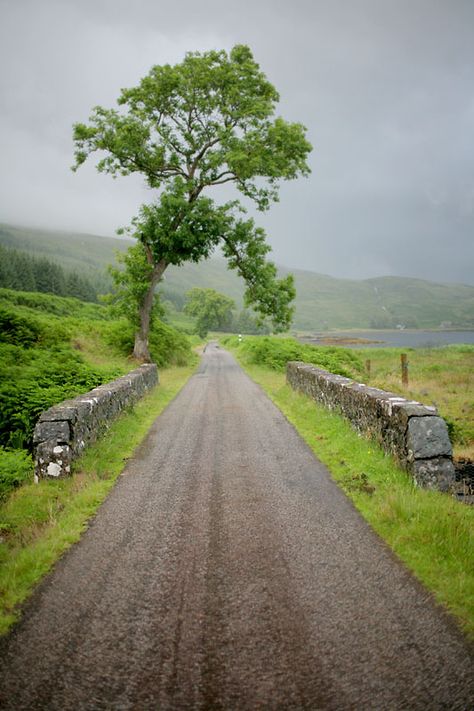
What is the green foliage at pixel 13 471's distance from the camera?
22.9ft

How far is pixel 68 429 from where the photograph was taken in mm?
7613

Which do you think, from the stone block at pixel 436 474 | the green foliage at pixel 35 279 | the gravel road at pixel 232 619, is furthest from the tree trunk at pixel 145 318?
the green foliage at pixel 35 279

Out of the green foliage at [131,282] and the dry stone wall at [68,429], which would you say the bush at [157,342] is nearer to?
the green foliage at [131,282]

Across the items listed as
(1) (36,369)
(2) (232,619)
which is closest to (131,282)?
(1) (36,369)

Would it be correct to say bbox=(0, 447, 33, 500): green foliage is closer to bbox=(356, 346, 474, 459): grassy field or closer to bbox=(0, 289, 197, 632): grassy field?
bbox=(0, 289, 197, 632): grassy field

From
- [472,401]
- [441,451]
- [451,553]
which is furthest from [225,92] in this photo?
[451,553]

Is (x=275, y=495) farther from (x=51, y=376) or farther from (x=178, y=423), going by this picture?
(x=51, y=376)

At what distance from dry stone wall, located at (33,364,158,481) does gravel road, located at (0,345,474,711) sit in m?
1.70

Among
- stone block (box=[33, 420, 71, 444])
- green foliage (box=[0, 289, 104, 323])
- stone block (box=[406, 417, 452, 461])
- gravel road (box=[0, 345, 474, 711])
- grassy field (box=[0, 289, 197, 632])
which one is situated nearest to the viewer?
gravel road (box=[0, 345, 474, 711])

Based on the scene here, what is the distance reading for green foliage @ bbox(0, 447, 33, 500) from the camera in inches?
274

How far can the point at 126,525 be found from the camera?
5.61m

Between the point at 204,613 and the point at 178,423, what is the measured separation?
312 inches

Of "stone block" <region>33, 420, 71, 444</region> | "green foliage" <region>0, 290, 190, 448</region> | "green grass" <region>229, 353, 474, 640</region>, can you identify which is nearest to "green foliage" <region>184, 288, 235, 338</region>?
"green foliage" <region>0, 290, 190, 448</region>

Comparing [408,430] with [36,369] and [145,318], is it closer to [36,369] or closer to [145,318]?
[36,369]
